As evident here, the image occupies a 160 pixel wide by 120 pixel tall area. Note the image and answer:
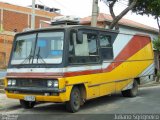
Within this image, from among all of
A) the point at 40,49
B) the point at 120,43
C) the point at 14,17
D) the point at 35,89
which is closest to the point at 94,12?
the point at 120,43

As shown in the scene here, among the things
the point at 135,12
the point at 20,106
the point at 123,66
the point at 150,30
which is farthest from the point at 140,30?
the point at 20,106

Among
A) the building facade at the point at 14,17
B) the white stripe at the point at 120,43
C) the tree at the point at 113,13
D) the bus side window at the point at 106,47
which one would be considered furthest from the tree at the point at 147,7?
the building facade at the point at 14,17

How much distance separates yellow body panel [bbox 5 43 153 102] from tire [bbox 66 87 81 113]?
0.26 meters

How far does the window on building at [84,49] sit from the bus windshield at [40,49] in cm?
39

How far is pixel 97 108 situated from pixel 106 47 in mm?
2372

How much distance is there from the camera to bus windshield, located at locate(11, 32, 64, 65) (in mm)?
12250

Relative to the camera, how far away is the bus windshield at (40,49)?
40.2 ft

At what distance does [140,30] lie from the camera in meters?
36.4

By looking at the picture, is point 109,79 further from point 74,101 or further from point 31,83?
point 31,83

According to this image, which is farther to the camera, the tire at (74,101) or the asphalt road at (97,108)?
the asphalt road at (97,108)

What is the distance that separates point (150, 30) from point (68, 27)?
87.5ft

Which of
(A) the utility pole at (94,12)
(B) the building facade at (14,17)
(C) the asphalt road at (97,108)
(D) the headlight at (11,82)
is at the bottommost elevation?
(C) the asphalt road at (97,108)

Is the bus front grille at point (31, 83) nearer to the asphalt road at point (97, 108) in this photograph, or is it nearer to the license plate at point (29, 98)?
the license plate at point (29, 98)

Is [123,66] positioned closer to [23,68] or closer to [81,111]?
[81,111]
